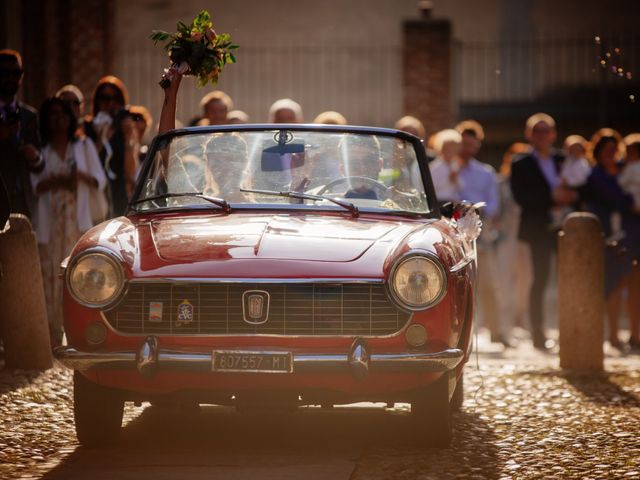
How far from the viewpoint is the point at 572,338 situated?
1052cm

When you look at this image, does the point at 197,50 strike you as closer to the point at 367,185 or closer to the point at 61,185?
the point at 367,185

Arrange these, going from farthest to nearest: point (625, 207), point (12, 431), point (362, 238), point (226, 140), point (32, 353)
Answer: point (625, 207), point (32, 353), point (226, 140), point (12, 431), point (362, 238)

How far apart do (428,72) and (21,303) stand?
14214mm

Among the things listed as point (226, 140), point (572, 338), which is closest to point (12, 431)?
point (226, 140)

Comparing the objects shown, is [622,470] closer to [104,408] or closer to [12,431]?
[104,408]

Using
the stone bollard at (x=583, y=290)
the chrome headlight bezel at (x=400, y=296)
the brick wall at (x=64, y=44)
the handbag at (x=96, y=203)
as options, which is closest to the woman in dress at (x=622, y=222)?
the stone bollard at (x=583, y=290)

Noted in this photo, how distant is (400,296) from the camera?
6730mm

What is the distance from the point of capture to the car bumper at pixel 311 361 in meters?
6.61

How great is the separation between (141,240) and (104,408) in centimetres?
84

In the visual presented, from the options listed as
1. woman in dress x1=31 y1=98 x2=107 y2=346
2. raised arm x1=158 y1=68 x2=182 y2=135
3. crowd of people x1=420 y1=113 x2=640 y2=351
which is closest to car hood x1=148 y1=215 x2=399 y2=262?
raised arm x1=158 y1=68 x2=182 y2=135

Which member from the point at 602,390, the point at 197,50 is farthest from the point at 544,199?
the point at 197,50

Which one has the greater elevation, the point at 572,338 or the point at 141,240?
the point at 141,240

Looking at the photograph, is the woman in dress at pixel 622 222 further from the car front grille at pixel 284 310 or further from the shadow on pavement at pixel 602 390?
the car front grille at pixel 284 310

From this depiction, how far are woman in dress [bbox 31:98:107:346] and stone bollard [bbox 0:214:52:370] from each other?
1512 millimetres
